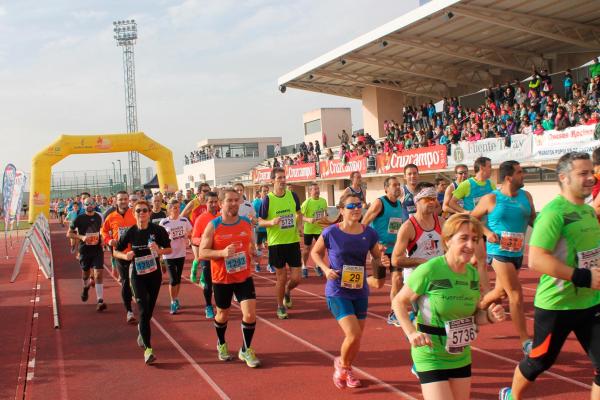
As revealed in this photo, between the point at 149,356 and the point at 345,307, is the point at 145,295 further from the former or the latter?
the point at 345,307

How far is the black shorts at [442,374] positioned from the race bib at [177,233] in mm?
6444

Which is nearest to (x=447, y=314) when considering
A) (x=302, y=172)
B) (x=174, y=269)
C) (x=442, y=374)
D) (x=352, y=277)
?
(x=442, y=374)

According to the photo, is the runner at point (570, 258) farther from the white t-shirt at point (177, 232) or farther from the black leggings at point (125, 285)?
the white t-shirt at point (177, 232)

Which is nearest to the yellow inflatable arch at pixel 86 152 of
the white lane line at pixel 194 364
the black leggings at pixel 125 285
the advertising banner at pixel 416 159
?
the advertising banner at pixel 416 159

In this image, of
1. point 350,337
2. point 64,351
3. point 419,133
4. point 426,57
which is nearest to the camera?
point 350,337

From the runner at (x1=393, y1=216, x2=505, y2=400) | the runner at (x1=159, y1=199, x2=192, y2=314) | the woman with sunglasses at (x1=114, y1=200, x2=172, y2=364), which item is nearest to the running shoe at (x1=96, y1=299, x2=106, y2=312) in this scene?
the runner at (x1=159, y1=199, x2=192, y2=314)

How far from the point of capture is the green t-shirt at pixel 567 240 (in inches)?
146

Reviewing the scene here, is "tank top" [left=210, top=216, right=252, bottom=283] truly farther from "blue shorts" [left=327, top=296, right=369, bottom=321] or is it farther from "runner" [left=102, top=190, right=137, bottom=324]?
"runner" [left=102, top=190, right=137, bottom=324]

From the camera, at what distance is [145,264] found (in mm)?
6672

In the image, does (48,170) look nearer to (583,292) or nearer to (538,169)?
(538,169)

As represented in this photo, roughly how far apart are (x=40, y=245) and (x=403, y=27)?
16086 mm

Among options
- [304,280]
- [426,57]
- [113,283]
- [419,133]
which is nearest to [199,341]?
[304,280]

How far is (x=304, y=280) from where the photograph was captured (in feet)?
39.4

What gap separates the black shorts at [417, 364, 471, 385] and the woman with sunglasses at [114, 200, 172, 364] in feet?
12.9
